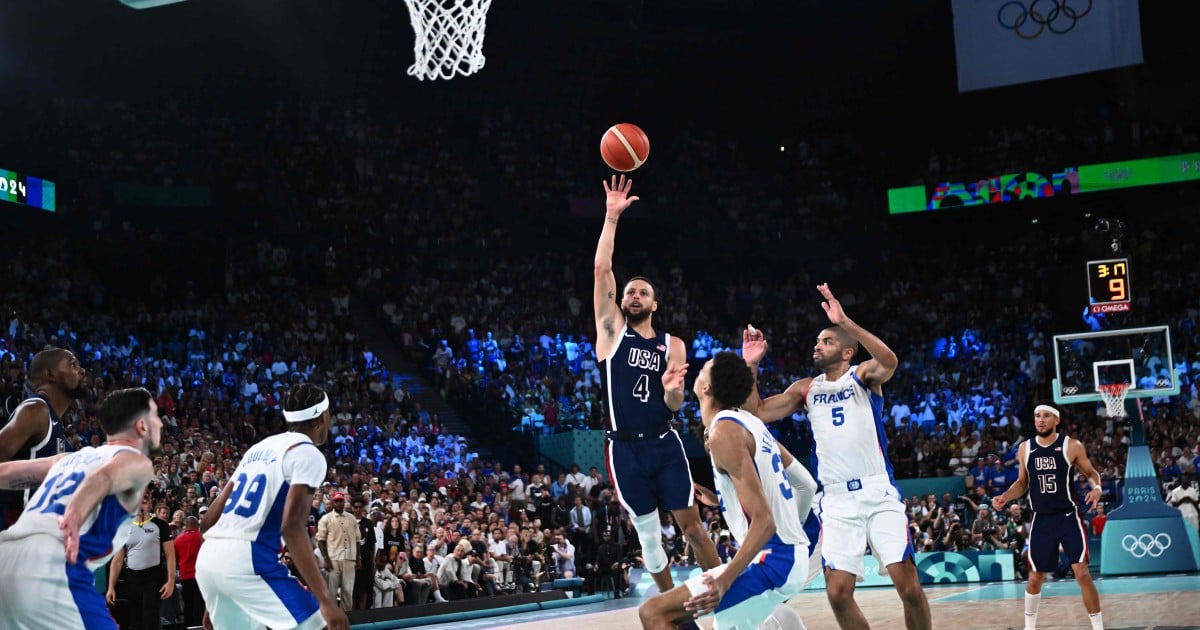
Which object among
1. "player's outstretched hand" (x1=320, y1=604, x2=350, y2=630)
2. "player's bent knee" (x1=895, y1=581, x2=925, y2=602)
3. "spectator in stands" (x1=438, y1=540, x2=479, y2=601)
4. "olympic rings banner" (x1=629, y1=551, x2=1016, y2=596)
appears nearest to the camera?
"player's outstretched hand" (x1=320, y1=604, x2=350, y2=630)

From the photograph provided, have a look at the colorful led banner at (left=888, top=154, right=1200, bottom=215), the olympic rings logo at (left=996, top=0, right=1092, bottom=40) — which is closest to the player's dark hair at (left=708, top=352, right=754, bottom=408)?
the olympic rings logo at (left=996, top=0, right=1092, bottom=40)

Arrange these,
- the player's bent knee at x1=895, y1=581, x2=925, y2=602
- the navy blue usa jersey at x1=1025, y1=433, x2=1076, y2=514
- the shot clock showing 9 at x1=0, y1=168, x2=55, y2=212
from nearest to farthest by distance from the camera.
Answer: the player's bent knee at x1=895, y1=581, x2=925, y2=602 → the navy blue usa jersey at x1=1025, y1=433, x2=1076, y2=514 → the shot clock showing 9 at x1=0, y1=168, x2=55, y2=212

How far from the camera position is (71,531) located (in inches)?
173

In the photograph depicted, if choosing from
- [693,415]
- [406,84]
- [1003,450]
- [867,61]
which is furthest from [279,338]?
[867,61]

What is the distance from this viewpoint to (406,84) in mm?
32156

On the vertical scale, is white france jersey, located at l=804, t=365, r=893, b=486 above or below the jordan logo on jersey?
below

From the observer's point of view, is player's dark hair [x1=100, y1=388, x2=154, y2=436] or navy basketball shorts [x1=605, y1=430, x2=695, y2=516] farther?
navy basketball shorts [x1=605, y1=430, x2=695, y2=516]

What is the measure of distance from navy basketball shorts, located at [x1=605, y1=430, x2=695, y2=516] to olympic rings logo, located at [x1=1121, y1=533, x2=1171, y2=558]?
13.8 meters

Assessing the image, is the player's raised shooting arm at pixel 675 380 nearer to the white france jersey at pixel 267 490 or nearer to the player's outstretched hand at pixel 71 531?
the white france jersey at pixel 267 490

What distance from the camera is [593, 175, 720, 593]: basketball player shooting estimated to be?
743 centimetres

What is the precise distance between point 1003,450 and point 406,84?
18.3 meters

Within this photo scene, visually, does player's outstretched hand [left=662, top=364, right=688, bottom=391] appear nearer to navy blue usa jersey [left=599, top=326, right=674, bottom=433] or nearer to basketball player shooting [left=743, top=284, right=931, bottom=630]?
navy blue usa jersey [left=599, top=326, right=674, bottom=433]

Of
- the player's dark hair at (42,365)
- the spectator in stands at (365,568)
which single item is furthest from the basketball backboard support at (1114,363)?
the player's dark hair at (42,365)

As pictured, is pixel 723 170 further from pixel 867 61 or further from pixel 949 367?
pixel 949 367
